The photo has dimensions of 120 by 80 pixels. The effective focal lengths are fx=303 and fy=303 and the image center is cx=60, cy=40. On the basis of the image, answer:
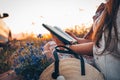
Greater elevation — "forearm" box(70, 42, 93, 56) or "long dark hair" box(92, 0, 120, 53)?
"long dark hair" box(92, 0, 120, 53)

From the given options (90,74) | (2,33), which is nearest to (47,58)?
(90,74)

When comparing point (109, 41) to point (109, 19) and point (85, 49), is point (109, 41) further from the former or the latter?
point (85, 49)

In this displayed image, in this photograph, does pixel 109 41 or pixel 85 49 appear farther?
pixel 85 49

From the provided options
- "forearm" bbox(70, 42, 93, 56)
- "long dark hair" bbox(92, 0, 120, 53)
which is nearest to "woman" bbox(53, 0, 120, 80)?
"long dark hair" bbox(92, 0, 120, 53)

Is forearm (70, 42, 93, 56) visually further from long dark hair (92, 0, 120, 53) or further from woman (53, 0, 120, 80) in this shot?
long dark hair (92, 0, 120, 53)

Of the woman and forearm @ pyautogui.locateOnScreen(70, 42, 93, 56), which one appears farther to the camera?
forearm @ pyautogui.locateOnScreen(70, 42, 93, 56)

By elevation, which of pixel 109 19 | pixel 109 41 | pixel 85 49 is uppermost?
pixel 109 19

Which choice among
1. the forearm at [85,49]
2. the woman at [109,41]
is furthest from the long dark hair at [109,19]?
the forearm at [85,49]

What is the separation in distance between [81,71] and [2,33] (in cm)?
581

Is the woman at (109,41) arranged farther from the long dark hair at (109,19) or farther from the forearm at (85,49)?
the forearm at (85,49)

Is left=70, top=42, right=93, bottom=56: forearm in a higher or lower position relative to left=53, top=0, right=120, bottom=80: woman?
lower

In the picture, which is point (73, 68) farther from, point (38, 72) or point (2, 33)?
point (2, 33)

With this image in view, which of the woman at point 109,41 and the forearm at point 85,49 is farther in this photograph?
the forearm at point 85,49

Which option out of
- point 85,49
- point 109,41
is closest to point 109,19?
point 109,41
